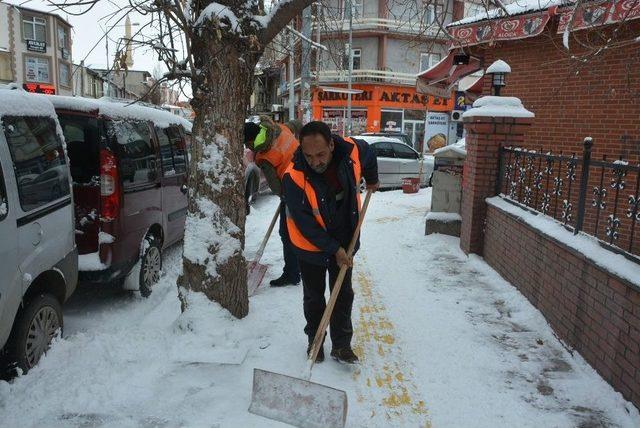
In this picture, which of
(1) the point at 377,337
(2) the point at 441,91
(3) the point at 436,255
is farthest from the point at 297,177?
(2) the point at 441,91

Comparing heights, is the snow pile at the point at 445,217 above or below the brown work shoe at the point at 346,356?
above

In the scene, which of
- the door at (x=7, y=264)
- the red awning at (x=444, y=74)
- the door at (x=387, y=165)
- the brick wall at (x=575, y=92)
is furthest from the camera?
the door at (x=387, y=165)

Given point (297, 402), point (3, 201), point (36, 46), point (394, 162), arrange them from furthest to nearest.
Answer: point (36, 46), point (394, 162), point (3, 201), point (297, 402)

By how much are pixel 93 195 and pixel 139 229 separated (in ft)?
1.97

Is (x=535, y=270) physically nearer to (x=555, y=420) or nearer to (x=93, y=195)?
(x=555, y=420)

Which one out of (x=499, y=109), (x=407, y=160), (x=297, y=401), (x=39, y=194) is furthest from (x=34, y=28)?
(x=297, y=401)

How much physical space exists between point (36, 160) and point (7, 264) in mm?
878

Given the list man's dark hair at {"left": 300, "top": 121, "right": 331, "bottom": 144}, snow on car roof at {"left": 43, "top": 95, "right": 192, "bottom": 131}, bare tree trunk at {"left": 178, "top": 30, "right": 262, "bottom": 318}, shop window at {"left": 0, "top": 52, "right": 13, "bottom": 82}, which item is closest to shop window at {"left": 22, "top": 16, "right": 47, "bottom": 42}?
shop window at {"left": 0, "top": 52, "right": 13, "bottom": 82}

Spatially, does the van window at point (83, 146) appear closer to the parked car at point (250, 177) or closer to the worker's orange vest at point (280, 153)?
the worker's orange vest at point (280, 153)

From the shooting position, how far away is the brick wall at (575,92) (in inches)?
265

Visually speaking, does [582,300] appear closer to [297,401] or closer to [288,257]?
[297,401]

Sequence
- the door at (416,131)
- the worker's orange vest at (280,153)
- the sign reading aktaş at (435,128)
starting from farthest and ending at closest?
the door at (416,131) < the sign reading aktaş at (435,128) < the worker's orange vest at (280,153)

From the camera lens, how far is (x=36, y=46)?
143 ft

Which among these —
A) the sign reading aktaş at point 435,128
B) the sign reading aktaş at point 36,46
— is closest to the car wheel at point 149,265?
the sign reading aktaş at point 435,128
